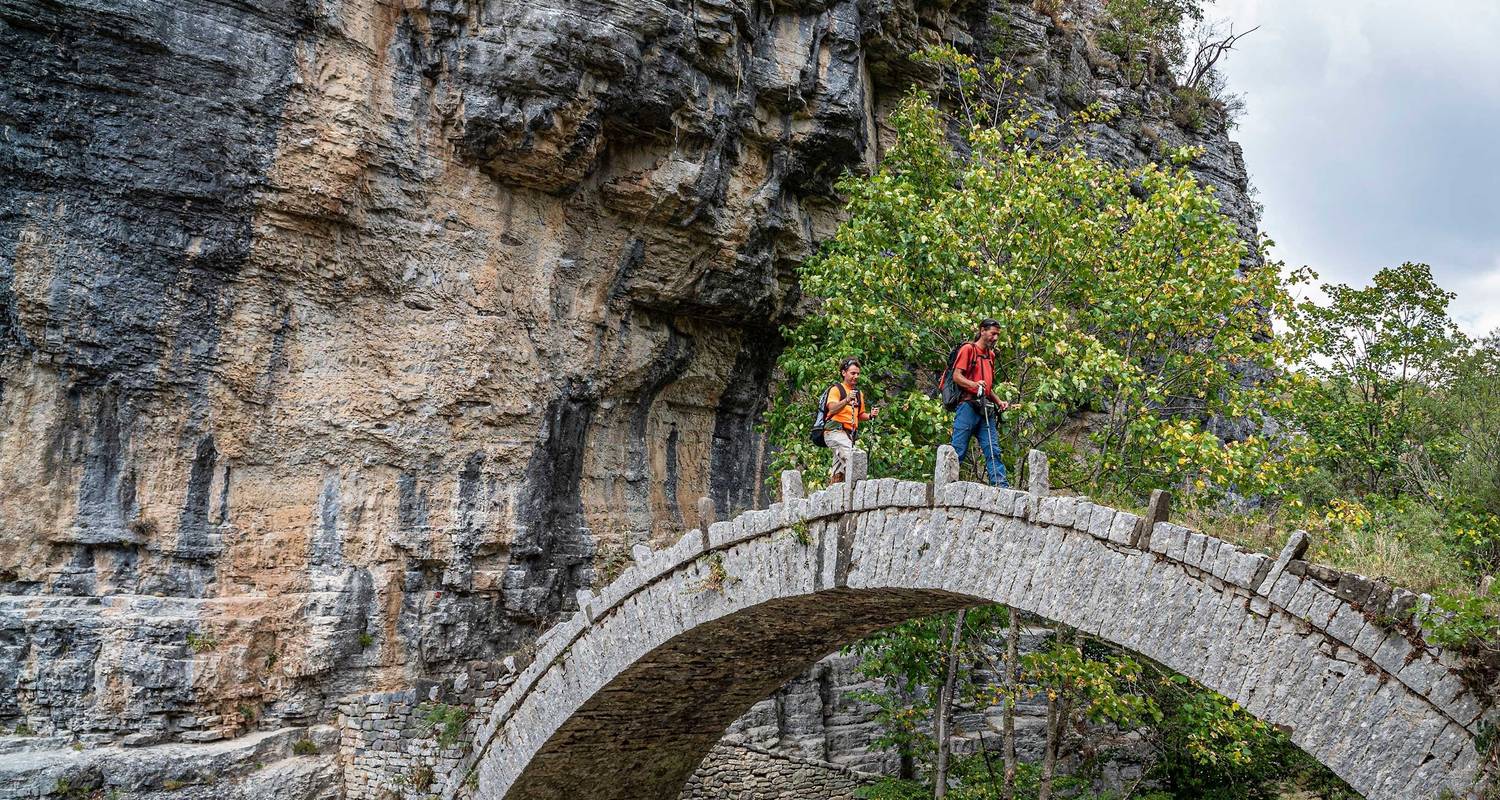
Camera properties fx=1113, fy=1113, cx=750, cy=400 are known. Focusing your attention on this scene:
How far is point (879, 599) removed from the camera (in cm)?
1062

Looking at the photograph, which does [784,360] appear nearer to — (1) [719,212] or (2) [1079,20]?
(1) [719,212]

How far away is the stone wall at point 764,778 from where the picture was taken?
16.4m

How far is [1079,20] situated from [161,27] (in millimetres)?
19504

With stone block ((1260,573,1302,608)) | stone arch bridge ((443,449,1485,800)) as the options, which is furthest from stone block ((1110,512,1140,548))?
stone block ((1260,573,1302,608))

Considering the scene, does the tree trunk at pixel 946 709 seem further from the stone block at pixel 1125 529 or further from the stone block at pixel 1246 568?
the stone block at pixel 1246 568

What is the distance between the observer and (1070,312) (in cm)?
1369

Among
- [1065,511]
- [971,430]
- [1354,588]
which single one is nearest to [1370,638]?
[1354,588]

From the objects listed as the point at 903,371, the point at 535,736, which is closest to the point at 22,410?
the point at 535,736

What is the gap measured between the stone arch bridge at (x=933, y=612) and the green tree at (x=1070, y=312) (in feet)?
7.82

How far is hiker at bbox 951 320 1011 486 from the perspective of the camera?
10.2m

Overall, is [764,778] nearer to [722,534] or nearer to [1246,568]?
[722,534]

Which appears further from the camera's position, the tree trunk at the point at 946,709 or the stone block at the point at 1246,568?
the tree trunk at the point at 946,709

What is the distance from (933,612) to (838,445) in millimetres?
2053

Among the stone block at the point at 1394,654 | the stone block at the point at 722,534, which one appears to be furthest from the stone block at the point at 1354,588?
the stone block at the point at 722,534
